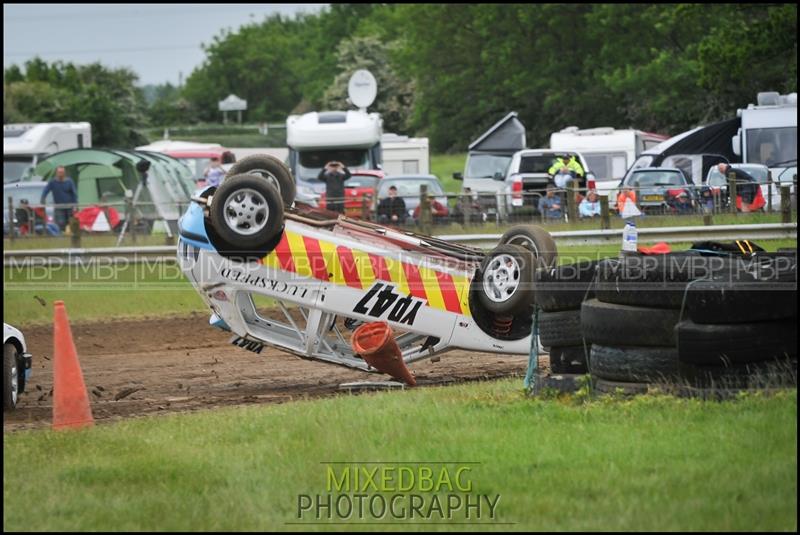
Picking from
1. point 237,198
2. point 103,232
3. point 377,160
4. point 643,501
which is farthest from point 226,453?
point 377,160

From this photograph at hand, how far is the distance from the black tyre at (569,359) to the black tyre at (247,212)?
283cm

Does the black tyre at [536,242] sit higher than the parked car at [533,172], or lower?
lower

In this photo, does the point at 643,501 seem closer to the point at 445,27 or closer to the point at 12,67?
the point at 445,27

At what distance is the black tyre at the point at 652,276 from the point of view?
8117mm

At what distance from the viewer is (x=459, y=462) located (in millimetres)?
6871

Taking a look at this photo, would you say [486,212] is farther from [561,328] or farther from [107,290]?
[561,328]

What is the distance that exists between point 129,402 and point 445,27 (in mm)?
51612

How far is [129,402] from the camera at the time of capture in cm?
1101

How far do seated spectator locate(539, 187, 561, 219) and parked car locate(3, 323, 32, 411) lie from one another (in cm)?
1317

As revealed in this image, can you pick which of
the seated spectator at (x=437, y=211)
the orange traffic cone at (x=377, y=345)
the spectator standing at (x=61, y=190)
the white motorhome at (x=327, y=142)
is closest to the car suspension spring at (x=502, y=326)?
the orange traffic cone at (x=377, y=345)

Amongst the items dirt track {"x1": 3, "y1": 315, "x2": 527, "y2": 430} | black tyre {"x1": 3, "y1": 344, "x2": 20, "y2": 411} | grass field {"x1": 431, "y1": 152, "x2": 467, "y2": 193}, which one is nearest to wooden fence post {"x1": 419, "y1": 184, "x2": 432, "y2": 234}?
dirt track {"x1": 3, "y1": 315, "x2": 527, "y2": 430}

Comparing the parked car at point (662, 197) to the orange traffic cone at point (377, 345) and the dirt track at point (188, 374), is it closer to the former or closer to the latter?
the dirt track at point (188, 374)

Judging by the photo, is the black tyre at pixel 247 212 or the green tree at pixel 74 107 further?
the green tree at pixel 74 107

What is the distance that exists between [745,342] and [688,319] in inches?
17.3
